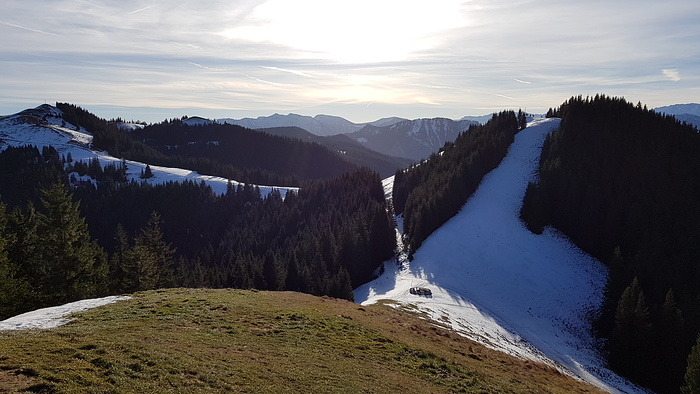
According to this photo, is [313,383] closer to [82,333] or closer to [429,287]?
[82,333]

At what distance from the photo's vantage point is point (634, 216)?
261 feet

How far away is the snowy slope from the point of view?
167 ft

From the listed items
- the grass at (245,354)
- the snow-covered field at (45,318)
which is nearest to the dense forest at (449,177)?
the grass at (245,354)

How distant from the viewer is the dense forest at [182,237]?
40.8 m

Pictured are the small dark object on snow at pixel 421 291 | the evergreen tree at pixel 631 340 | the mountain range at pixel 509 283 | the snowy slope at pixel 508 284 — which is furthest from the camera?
the small dark object on snow at pixel 421 291

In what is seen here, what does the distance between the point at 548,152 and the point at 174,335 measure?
346 ft

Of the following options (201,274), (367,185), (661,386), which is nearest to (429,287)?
(661,386)

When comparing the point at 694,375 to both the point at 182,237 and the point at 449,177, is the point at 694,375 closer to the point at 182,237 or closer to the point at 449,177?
the point at 449,177

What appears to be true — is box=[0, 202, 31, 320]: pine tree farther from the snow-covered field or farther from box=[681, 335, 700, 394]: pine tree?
box=[681, 335, 700, 394]: pine tree

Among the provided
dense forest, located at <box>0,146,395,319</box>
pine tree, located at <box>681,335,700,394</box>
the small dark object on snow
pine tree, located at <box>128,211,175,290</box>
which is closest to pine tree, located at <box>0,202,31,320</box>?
dense forest, located at <box>0,146,395,319</box>

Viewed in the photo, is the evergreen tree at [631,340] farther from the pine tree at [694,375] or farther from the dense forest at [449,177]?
the dense forest at [449,177]

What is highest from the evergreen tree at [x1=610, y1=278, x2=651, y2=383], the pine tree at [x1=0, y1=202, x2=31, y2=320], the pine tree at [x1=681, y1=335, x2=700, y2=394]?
the pine tree at [x1=0, y1=202, x2=31, y2=320]

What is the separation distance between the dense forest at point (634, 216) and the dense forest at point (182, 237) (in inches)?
1623

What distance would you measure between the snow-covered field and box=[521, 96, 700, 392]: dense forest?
63.5 m
